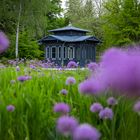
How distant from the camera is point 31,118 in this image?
1.93 meters

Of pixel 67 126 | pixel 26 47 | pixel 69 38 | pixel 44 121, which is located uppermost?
pixel 69 38

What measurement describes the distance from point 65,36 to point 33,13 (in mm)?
3138

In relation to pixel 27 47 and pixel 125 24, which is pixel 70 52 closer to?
pixel 125 24

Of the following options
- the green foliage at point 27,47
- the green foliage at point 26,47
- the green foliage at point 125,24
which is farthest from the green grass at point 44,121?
the green foliage at point 27,47

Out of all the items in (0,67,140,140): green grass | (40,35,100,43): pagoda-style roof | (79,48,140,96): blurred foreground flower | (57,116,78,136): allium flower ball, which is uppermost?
(40,35,100,43): pagoda-style roof

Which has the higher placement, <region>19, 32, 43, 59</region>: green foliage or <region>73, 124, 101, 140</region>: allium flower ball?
<region>19, 32, 43, 59</region>: green foliage

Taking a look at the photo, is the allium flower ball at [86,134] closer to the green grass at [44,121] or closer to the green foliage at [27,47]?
the green grass at [44,121]

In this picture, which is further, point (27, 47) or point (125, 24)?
point (27, 47)

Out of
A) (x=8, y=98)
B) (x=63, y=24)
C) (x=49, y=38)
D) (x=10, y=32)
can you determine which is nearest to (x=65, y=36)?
(x=49, y=38)

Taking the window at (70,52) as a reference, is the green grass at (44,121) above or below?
below

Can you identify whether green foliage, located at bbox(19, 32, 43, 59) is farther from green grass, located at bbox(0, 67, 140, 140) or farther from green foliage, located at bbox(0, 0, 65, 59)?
green grass, located at bbox(0, 67, 140, 140)

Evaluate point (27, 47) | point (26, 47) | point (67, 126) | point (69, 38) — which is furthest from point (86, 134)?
point (27, 47)

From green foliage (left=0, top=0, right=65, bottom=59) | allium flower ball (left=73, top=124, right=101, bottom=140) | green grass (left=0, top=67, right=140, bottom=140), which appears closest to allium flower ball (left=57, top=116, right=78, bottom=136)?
allium flower ball (left=73, top=124, right=101, bottom=140)

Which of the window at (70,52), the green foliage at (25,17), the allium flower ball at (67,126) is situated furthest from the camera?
the window at (70,52)
